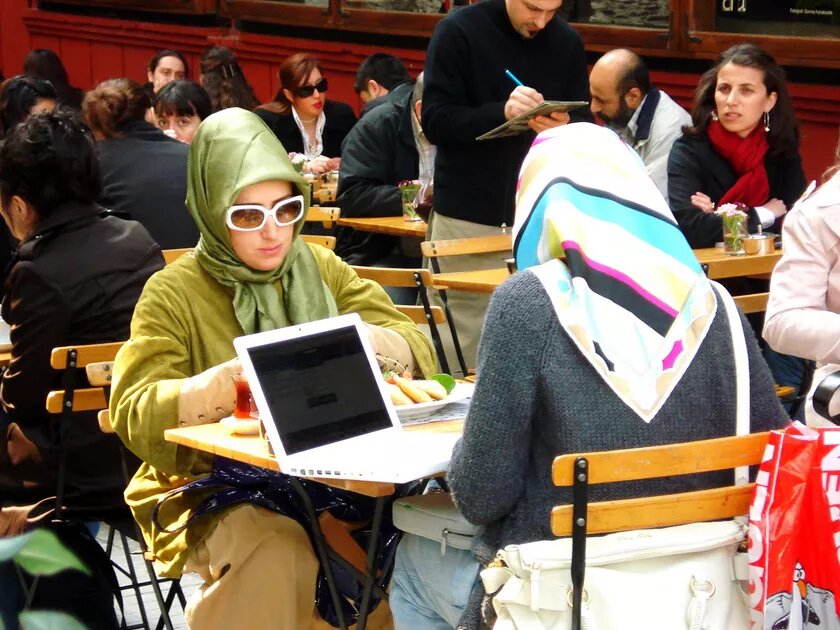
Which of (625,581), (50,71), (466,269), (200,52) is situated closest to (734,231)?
(466,269)

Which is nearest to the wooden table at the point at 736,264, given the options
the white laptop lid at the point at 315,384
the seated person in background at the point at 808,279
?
the seated person in background at the point at 808,279

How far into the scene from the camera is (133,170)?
239 inches

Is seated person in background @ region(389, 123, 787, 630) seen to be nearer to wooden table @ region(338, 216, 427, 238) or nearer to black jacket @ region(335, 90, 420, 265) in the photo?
wooden table @ region(338, 216, 427, 238)

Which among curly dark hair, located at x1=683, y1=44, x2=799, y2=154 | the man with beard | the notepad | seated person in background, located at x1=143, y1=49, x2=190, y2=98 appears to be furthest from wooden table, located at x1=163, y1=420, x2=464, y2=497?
seated person in background, located at x1=143, y1=49, x2=190, y2=98

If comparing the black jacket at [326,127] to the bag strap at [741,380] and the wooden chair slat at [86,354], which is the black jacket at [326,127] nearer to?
the wooden chair slat at [86,354]

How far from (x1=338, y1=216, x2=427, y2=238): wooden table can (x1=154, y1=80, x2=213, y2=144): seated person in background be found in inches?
43.0

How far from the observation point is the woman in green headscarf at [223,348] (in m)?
3.33

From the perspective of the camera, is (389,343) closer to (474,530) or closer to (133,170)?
(474,530)

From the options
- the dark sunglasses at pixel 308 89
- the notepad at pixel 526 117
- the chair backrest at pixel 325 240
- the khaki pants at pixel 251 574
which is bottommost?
the khaki pants at pixel 251 574

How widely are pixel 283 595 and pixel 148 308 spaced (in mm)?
777

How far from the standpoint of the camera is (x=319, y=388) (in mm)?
3178

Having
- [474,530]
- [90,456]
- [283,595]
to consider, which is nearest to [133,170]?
[90,456]

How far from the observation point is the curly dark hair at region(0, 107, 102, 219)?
4.17m

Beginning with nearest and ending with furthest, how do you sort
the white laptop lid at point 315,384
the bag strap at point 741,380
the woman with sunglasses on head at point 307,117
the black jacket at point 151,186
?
the bag strap at point 741,380, the white laptop lid at point 315,384, the black jacket at point 151,186, the woman with sunglasses on head at point 307,117
